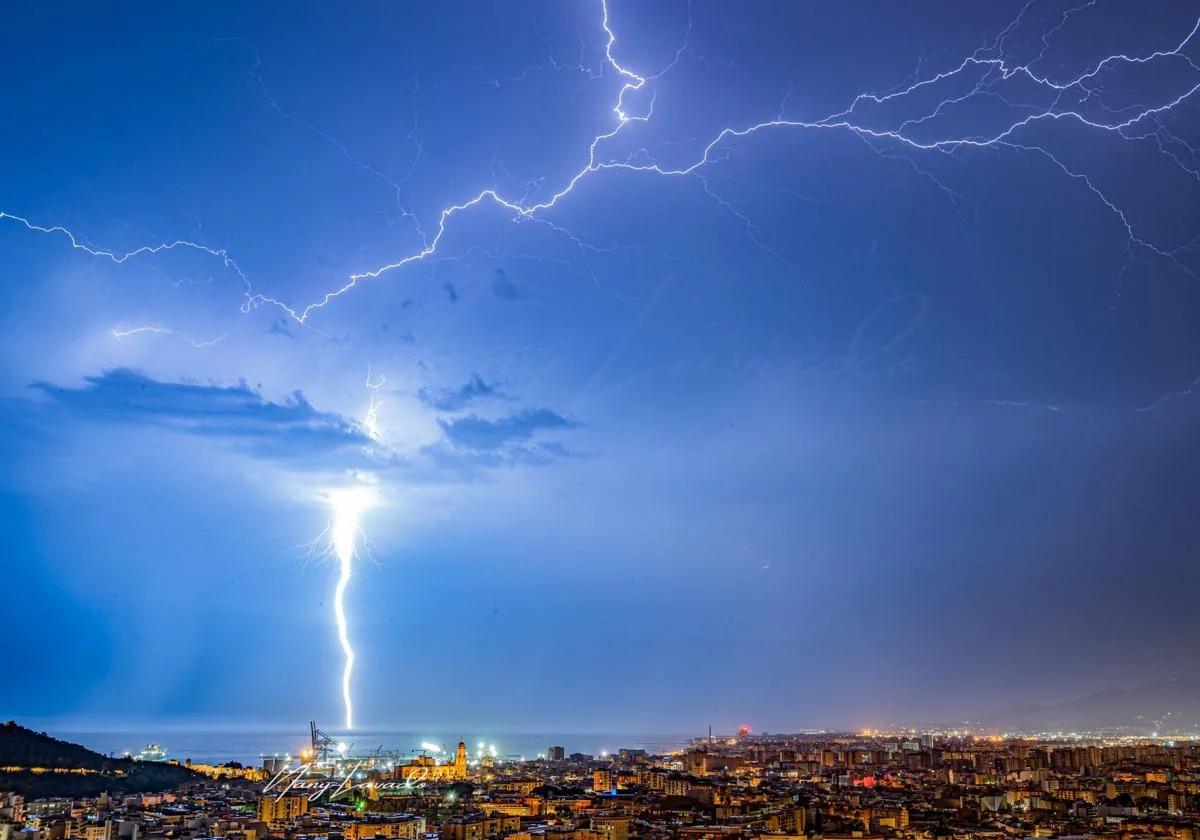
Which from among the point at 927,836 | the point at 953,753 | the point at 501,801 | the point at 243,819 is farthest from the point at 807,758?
the point at 243,819

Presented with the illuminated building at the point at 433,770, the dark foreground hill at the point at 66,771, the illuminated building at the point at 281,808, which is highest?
the illuminated building at the point at 281,808

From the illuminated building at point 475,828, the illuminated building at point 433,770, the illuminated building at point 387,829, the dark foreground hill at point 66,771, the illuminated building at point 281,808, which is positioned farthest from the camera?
the illuminated building at point 433,770

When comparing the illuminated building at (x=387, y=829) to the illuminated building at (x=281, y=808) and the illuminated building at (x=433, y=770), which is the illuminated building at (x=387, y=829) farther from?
the illuminated building at (x=433, y=770)

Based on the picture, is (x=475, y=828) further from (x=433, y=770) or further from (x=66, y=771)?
(x=66, y=771)

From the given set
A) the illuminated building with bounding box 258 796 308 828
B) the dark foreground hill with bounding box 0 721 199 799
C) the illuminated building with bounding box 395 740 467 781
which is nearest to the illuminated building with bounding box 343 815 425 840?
the illuminated building with bounding box 258 796 308 828

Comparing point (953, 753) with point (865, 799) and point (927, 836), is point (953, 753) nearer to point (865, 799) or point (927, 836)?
point (865, 799)

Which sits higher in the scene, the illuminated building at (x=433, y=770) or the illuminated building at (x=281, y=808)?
the illuminated building at (x=281, y=808)

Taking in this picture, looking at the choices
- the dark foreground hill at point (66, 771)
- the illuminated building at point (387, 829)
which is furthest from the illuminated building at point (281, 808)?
the dark foreground hill at point (66, 771)

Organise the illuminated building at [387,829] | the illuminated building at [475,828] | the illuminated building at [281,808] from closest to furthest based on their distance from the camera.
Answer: the illuminated building at [387,829] < the illuminated building at [475,828] < the illuminated building at [281,808]

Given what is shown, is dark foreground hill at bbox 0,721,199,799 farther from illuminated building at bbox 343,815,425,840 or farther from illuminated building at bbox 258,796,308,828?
illuminated building at bbox 343,815,425,840
